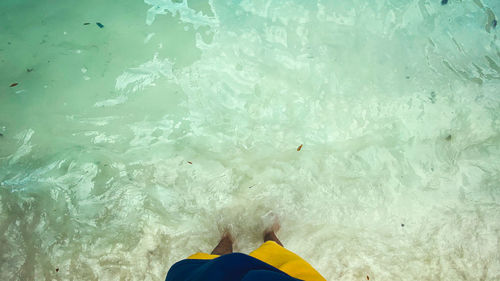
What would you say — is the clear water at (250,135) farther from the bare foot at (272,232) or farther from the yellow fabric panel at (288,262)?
the yellow fabric panel at (288,262)

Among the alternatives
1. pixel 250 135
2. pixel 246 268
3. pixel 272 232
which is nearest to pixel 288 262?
pixel 246 268

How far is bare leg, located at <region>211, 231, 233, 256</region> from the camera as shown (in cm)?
158

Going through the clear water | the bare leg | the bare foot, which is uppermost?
the clear water

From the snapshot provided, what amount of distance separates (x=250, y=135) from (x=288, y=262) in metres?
0.83

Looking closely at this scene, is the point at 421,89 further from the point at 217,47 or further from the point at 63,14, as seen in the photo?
the point at 63,14

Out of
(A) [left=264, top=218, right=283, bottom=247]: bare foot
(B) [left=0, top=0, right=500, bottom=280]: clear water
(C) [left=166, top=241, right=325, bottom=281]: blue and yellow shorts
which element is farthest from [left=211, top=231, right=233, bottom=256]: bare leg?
(C) [left=166, top=241, right=325, bottom=281]: blue and yellow shorts

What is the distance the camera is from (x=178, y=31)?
1.90 metres

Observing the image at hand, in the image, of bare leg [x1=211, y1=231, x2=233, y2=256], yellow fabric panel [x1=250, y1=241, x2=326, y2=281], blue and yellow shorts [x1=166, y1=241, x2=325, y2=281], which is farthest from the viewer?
bare leg [x1=211, y1=231, x2=233, y2=256]

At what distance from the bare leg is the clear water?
7 centimetres

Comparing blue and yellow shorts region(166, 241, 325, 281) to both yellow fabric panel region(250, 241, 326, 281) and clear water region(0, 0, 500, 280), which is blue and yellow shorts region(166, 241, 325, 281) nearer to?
yellow fabric panel region(250, 241, 326, 281)

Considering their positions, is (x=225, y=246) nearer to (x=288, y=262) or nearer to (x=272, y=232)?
(x=272, y=232)

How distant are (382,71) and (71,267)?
2151 mm

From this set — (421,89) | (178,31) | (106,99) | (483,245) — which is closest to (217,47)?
(178,31)

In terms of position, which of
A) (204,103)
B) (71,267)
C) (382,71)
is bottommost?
(71,267)
